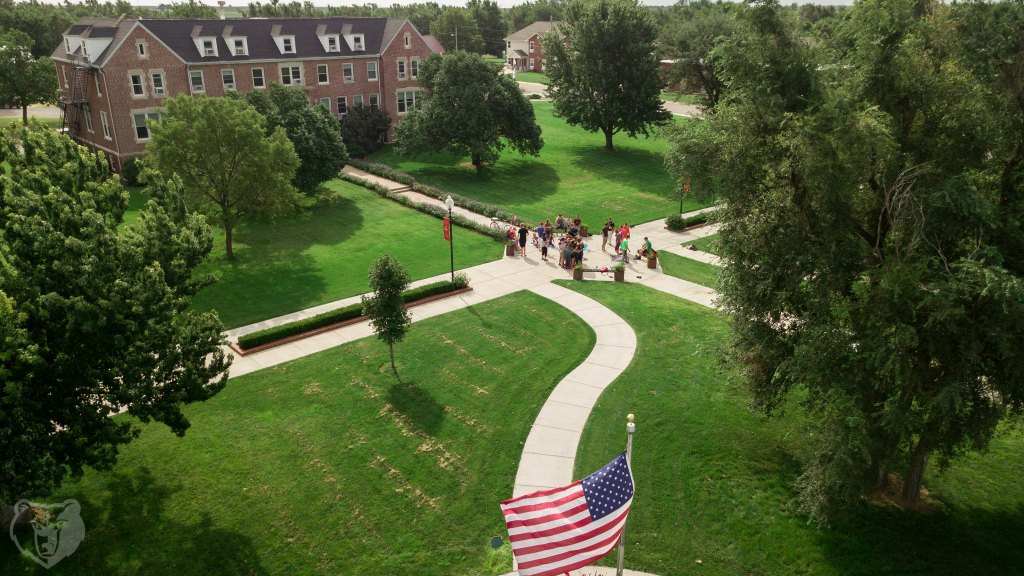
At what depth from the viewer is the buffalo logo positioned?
562 inches

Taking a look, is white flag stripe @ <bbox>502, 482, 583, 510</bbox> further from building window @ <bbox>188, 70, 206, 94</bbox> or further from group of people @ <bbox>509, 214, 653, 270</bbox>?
building window @ <bbox>188, 70, 206, 94</bbox>

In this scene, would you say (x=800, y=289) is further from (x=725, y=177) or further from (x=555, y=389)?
(x=555, y=389)

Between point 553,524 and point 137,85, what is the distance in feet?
153

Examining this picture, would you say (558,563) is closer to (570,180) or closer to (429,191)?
(429,191)

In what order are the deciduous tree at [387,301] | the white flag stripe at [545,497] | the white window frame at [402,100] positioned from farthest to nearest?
the white window frame at [402,100]
the deciduous tree at [387,301]
the white flag stripe at [545,497]

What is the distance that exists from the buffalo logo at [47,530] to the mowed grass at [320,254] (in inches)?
430

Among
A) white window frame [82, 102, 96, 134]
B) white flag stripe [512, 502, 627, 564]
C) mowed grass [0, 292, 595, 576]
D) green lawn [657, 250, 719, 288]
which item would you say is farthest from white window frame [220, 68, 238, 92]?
white flag stripe [512, 502, 627, 564]

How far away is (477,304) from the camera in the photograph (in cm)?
2783

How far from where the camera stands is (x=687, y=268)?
32438mm

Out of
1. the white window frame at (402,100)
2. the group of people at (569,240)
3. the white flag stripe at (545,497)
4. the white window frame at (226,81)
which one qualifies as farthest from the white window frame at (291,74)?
the white flag stripe at (545,497)

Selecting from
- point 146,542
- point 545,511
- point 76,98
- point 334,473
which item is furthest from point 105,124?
point 545,511

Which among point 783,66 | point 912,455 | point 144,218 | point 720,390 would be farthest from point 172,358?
point 912,455

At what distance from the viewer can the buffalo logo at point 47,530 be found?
14.3 m

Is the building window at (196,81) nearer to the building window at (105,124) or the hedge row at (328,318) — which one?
the building window at (105,124)
